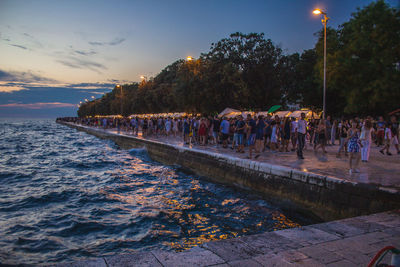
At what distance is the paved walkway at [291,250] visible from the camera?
11.1ft

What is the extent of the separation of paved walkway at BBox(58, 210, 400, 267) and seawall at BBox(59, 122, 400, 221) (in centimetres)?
162

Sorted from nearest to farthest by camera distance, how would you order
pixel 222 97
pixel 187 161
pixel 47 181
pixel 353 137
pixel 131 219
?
pixel 131 219 → pixel 353 137 → pixel 47 181 → pixel 187 161 → pixel 222 97

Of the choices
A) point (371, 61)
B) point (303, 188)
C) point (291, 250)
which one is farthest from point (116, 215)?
point (371, 61)

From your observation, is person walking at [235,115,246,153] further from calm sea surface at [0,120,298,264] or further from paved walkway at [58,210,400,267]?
paved walkway at [58,210,400,267]

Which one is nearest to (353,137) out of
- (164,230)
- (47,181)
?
(164,230)

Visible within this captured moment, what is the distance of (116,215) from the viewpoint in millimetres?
7699

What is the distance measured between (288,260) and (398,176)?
19.8 ft

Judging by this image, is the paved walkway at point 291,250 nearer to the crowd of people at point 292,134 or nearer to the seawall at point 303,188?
the seawall at point 303,188

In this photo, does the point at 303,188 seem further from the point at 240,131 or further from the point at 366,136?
the point at 240,131

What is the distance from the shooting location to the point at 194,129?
65.1 feet

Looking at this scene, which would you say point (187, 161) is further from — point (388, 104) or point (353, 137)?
point (388, 104)

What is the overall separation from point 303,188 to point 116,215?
200 inches

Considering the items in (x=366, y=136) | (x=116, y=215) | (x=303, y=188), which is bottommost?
(x=116, y=215)

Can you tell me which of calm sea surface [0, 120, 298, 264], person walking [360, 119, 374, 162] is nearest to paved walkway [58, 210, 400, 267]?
calm sea surface [0, 120, 298, 264]
